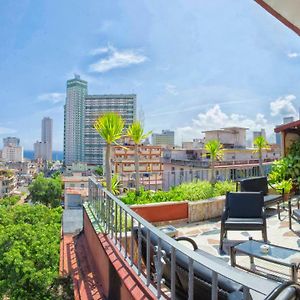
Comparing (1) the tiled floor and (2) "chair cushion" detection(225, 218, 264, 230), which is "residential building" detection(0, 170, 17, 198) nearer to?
(1) the tiled floor

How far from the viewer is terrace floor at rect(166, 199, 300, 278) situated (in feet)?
13.0

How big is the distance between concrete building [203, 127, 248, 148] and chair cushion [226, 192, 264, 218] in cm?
3960

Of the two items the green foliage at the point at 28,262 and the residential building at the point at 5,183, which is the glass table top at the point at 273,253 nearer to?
the green foliage at the point at 28,262

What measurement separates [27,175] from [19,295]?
121 m

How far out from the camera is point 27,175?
120 meters

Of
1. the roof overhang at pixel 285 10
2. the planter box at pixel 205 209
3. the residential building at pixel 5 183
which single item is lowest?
the residential building at pixel 5 183

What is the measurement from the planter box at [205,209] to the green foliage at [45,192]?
48.1m

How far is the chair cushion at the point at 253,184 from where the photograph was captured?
591 cm

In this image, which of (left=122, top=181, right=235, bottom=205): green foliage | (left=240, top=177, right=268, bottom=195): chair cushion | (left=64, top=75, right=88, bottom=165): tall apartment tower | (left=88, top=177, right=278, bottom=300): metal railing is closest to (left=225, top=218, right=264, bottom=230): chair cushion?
(left=88, top=177, right=278, bottom=300): metal railing

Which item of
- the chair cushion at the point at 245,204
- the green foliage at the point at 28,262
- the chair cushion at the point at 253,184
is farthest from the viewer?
the green foliage at the point at 28,262

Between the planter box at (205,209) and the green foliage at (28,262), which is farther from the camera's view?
the green foliage at (28,262)

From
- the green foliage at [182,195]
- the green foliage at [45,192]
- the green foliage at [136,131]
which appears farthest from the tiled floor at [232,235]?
the green foliage at [45,192]

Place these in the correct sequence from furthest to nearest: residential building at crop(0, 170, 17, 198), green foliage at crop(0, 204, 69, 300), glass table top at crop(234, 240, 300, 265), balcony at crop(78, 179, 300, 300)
Answer: residential building at crop(0, 170, 17, 198)
green foliage at crop(0, 204, 69, 300)
glass table top at crop(234, 240, 300, 265)
balcony at crop(78, 179, 300, 300)

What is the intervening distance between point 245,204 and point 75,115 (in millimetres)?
133209
